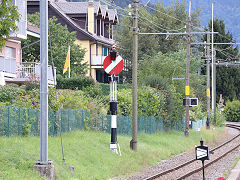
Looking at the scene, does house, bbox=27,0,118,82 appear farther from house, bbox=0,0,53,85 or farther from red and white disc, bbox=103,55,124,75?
red and white disc, bbox=103,55,124,75

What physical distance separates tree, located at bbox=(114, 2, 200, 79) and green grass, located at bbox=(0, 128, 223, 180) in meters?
38.6

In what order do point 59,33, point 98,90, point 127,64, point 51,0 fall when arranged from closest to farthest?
1. point 98,90
2. point 59,33
3. point 51,0
4. point 127,64

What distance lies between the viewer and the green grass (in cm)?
1552

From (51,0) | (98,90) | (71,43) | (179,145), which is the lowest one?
(179,145)

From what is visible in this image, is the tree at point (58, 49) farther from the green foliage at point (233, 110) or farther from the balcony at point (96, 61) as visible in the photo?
the green foliage at point (233, 110)

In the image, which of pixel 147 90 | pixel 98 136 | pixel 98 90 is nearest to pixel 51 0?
pixel 98 90

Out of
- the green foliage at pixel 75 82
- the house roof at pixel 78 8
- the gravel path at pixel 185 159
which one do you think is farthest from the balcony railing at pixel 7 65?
the house roof at pixel 78 8

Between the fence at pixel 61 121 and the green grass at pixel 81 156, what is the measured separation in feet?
1.75

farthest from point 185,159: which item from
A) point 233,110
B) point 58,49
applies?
point 233,110

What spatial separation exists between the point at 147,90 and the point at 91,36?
21.8 meters

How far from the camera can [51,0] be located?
202ft

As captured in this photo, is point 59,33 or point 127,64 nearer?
point 59,33

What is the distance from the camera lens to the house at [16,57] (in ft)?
117

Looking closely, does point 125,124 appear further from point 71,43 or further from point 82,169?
point 71,43
